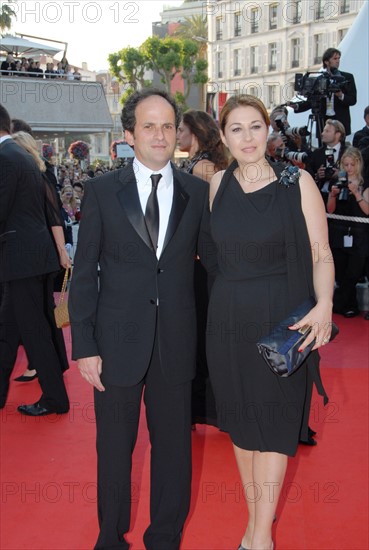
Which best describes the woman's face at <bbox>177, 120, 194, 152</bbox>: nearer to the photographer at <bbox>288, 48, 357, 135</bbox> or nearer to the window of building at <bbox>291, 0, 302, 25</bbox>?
the photographer at <bbox>288, 48, 357, 135</bbox>

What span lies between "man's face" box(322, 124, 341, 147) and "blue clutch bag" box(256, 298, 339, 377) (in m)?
4.24

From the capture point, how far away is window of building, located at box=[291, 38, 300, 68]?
36125mm

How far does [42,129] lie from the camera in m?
20.2

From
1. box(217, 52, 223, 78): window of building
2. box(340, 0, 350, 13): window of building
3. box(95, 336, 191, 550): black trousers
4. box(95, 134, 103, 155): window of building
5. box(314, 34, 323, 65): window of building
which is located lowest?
box(95, 336, 191, 550): black trousers

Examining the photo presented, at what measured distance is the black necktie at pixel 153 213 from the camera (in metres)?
2.14

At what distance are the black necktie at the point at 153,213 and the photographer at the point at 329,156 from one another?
405cm

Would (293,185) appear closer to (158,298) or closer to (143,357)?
(158,298)

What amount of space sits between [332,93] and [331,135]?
69cm

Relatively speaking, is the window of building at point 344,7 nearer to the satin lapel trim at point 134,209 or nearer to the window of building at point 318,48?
the window of building at point 318,48

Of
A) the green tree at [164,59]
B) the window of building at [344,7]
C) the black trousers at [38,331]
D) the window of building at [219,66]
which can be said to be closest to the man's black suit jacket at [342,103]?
the black trousers at [38,331]

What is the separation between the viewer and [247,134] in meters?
2.21

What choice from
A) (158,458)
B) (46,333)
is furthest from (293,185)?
(46,333)

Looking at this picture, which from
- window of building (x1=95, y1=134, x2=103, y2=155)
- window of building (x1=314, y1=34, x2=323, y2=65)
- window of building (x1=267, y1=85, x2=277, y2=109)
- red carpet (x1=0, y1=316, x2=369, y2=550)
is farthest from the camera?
window of building (x1=95, y1=134, x2=103, y2=155)

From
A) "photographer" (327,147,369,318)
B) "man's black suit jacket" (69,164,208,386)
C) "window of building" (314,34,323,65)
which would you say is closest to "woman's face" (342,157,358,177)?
"photographer" (327,147,369,318)
